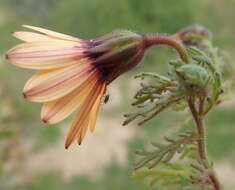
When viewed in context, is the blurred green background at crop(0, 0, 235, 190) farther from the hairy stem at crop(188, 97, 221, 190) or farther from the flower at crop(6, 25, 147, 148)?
the hairy stem at crop(188, 97, 221, 190)

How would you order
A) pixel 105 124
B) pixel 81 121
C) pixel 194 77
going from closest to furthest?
1. pixel 194 77
2. pixel 81 121
3. pixel 105 124

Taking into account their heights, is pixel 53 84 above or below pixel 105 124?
below

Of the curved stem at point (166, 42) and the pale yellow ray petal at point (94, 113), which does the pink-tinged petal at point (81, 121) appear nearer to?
the pale yellow ray petal at point (94, 113)

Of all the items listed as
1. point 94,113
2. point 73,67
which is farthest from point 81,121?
point 73,67

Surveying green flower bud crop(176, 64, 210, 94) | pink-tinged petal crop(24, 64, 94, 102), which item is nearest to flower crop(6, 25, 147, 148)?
pink-tinged petal crop(24, 64, 94, 102)

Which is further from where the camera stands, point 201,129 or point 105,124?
point 105,124

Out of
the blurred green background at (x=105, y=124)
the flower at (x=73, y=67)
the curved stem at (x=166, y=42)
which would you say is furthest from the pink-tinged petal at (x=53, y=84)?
the blurred green background at (x=105, y=124)

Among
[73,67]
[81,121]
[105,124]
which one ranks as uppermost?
[105,124]

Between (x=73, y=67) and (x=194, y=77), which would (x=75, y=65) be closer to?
(x=73, y=67)
